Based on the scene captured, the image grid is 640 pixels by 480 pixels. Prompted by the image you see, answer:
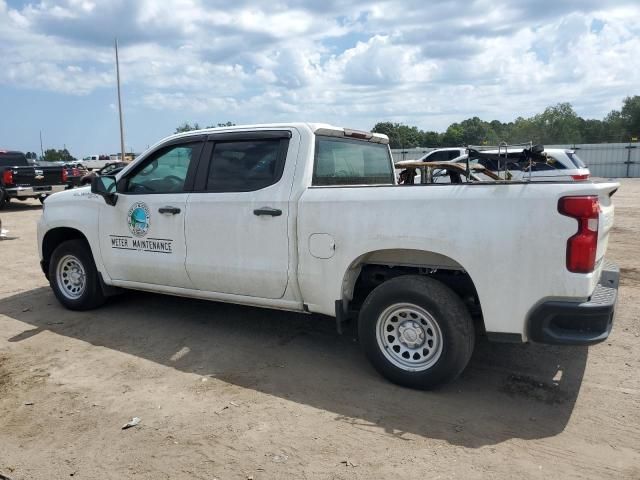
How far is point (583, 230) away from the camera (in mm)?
3236

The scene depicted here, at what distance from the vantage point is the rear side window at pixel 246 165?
4.56 meters

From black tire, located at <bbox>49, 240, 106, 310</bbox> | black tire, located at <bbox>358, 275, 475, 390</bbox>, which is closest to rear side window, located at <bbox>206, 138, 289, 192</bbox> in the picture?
black tire, located at <bbox>358, 275, 475, 390</bbox>

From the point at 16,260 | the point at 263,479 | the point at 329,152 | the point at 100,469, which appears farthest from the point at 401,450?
the point at 16,260

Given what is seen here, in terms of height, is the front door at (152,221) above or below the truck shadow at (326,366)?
above

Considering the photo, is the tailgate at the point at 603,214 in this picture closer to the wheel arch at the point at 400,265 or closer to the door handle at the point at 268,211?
the wheel arch at the point at 400,265

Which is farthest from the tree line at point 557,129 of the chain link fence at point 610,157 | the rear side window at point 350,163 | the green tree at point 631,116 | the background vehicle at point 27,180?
the rear side window at point 350,163

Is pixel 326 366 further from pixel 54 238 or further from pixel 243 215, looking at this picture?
pixel 54 238

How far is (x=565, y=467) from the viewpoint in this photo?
9.89ft

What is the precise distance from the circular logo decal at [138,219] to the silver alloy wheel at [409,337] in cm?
260

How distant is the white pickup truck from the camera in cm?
337

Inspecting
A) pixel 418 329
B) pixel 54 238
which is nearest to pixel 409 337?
pixel 418 329

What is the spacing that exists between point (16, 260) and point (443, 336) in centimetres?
813

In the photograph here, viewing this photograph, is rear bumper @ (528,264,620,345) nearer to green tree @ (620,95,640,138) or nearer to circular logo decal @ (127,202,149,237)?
circular logo decal @ (127,202,149,237)

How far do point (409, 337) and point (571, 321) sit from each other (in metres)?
1.11
